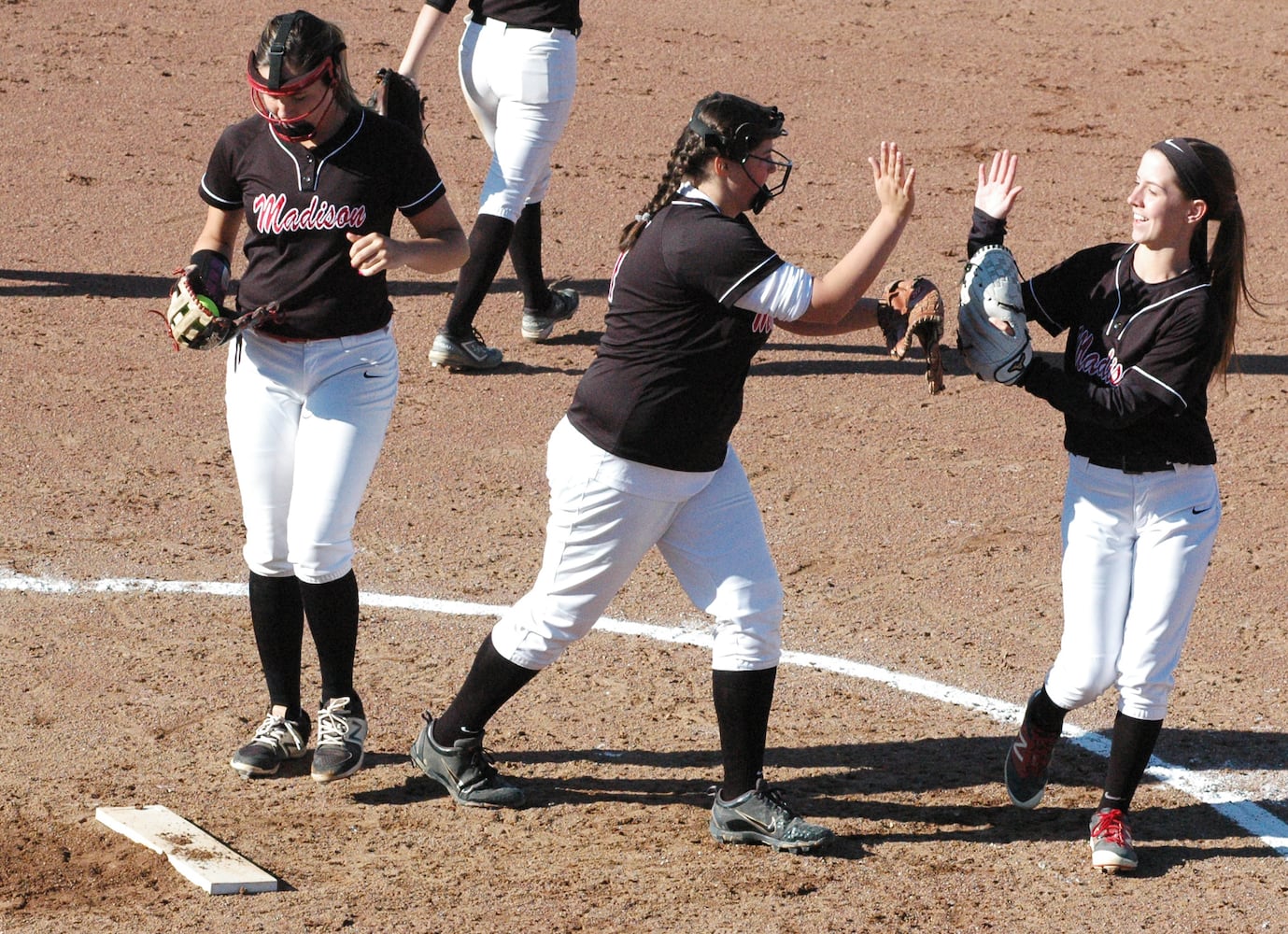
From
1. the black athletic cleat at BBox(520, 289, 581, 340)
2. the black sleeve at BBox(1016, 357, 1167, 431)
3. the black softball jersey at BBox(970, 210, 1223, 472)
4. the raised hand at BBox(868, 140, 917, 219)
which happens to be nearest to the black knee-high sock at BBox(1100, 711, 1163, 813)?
the black softball jersey at BBox(970, 210, 1223, 472)

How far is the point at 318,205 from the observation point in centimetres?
445

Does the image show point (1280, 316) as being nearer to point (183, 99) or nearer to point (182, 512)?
point (182, 512)

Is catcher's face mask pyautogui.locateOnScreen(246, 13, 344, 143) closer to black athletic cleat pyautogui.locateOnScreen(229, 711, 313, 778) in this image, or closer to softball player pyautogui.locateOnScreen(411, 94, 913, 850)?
softball player pyautogui.locateOnScreen(411, 94, 913, 850)

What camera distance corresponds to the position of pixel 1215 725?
515cm

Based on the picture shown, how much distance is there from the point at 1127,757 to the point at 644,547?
1362 millimetres

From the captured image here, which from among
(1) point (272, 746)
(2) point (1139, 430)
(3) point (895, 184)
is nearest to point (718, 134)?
(3) point (895, 184)

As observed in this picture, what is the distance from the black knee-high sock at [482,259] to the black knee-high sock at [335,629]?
10.4 ft

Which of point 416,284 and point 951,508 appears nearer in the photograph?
point 951,508

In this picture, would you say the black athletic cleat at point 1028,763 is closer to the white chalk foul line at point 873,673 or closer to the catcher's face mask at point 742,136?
the white chalk foul line at point 873,673

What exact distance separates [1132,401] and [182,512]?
386 centimetres

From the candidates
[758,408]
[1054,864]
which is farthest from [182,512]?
[1054,864]

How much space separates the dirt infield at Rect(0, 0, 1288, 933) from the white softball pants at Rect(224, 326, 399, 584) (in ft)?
2.36

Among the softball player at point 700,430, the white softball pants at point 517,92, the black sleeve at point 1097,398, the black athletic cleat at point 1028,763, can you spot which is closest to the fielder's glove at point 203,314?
the softball player at point 700,430

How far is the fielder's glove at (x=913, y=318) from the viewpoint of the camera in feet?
13.6
